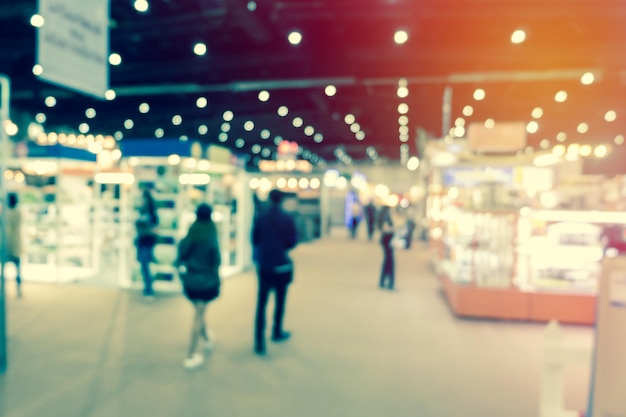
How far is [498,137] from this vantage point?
28.1 ft

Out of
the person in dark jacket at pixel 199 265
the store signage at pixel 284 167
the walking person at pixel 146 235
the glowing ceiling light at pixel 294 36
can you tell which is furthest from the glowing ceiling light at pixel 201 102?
the person in dark jacket at pixel 199 265

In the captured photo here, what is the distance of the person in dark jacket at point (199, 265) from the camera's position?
4.21 m

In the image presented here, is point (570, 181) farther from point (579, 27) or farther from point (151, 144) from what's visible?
point (151, 144)

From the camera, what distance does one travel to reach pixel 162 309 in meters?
6.41

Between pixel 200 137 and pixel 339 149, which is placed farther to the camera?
pixel 339 149

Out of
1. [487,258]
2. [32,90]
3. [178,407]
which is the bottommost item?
[178,407]

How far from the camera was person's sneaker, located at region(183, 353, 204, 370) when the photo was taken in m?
4.23

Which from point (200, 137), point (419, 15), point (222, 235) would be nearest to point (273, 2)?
point (419, 15)

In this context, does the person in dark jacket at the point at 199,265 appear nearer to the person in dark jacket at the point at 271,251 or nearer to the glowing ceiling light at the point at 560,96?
the person in dark jacket at the point at 271,251

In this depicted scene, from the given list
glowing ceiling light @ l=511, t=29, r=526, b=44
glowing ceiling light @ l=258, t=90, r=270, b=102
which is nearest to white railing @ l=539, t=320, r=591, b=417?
glowing ceiling light @ l=511, t=29, r=526, b=44

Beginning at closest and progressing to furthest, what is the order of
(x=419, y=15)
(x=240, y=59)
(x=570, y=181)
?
(x=419, y=15) → (x=240, y=59) → (x=570, y=181)

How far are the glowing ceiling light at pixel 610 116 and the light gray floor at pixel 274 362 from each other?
470 inches

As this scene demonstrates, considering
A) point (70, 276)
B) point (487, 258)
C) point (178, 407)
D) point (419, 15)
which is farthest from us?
point (70, 276)

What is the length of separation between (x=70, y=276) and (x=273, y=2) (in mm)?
6070
